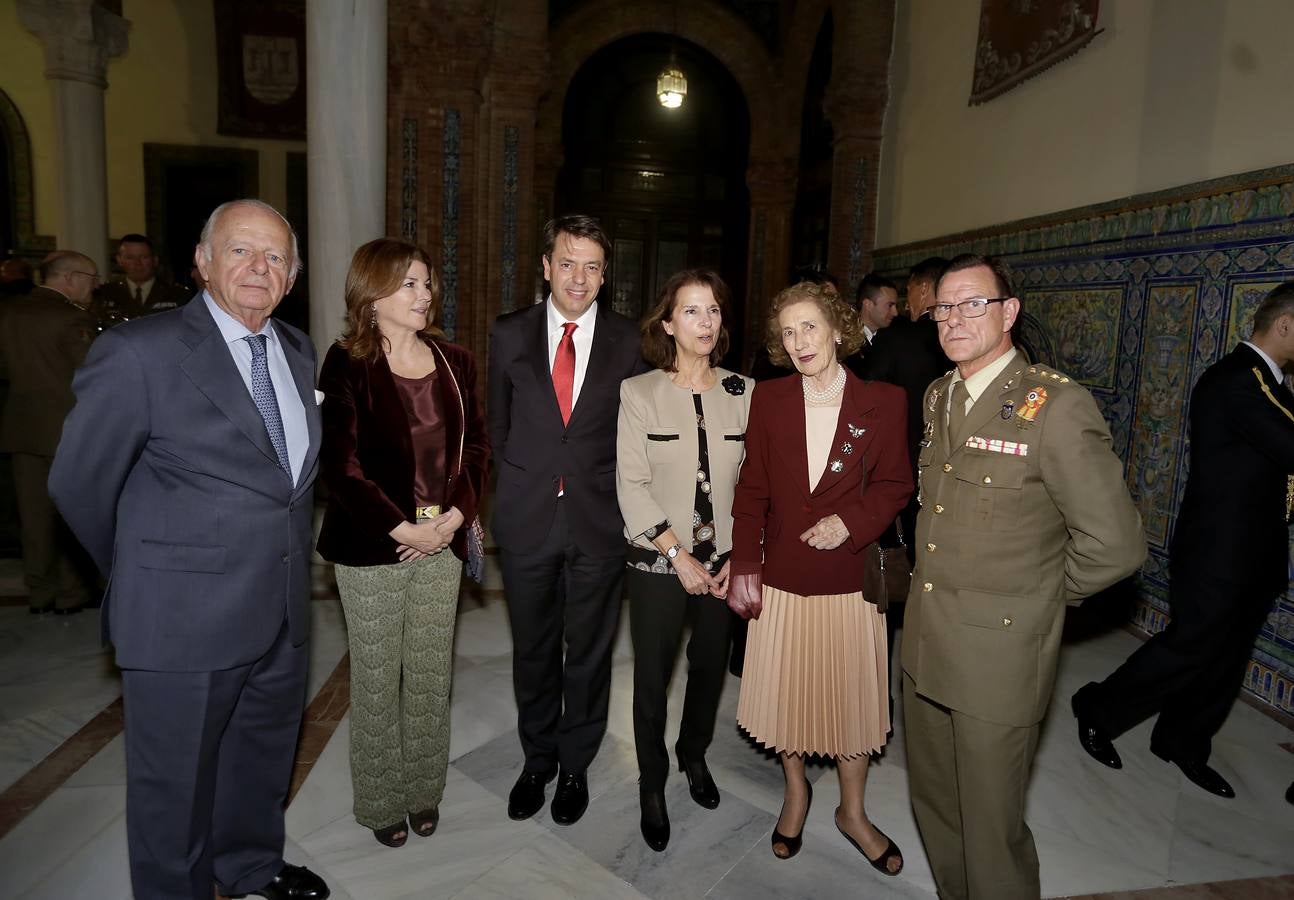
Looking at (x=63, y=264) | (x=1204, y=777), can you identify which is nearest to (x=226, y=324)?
(x=63, y=264)

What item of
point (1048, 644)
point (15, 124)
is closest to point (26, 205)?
point (15, 124)

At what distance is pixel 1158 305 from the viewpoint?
469cm

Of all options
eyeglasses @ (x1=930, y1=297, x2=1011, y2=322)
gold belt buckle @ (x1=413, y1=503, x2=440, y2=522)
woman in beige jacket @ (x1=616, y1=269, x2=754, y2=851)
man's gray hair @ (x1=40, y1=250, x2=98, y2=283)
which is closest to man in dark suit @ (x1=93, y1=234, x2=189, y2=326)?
man's gray hair @ (x1=40, y1=250, x2=98, y2=283)

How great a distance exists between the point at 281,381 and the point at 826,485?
1.61 m

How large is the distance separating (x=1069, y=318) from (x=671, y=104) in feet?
21.9

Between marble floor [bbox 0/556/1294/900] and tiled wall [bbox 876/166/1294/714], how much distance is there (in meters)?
1.27

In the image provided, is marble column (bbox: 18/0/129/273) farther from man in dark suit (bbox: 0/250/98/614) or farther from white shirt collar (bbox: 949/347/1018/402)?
white shirt collar (bbox: 949/347/1018/402)

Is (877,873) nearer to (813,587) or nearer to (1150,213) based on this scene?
(813,587)

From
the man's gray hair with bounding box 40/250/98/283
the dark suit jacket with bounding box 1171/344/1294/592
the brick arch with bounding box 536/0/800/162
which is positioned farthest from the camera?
the brick arch with bounding box 536/0/800/162

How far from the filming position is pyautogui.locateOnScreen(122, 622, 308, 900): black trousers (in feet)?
6.54

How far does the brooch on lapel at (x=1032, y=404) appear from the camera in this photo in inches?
75.2

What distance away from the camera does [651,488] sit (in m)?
2.60

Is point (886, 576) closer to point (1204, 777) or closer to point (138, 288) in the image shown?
point (1204, 777)

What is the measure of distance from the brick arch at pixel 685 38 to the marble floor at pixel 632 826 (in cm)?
938
